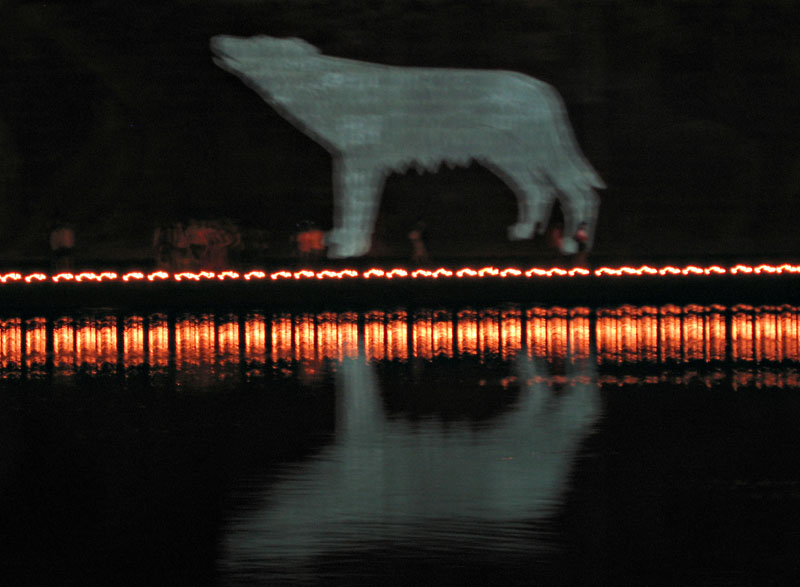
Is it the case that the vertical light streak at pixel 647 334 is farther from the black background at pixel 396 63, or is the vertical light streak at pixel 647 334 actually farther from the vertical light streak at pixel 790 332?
the black background at pixel 396 63

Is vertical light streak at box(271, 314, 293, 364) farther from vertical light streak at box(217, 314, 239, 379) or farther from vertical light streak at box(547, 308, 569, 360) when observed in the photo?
vertical light streak at box(547, 308, 569, 360)

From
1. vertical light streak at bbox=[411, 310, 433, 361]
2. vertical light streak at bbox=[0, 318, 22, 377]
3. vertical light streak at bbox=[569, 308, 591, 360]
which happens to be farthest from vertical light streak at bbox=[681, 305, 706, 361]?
vertical light streak at bbox=[0, 318, 22, 377]

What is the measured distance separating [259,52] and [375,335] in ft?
30.8

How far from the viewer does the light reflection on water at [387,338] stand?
10.9 m

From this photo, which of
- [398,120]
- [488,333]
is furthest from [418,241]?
[488,333]

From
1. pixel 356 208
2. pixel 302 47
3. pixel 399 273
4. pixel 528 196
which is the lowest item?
pixel 399 273

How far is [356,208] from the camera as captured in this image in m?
21.2

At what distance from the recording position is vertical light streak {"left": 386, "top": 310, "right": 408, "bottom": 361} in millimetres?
11305

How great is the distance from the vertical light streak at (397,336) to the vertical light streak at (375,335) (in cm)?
5

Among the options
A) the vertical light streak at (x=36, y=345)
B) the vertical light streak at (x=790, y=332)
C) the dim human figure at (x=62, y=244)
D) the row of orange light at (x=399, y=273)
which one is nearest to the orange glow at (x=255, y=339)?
the vertical light streak at (x=36, y=345)

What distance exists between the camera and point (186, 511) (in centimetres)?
536

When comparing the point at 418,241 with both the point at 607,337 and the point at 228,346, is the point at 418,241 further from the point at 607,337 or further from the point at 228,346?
the point at 228,346

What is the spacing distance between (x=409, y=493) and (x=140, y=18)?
18438 millimetres

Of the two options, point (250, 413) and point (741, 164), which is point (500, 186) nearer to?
point (741, 164)
